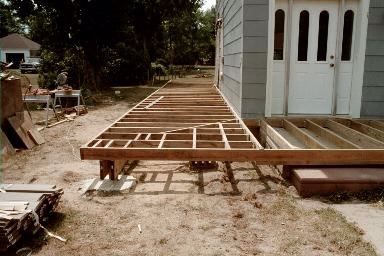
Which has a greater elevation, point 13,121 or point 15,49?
point 15,49

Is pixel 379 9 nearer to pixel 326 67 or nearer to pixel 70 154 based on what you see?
pixel 326 67

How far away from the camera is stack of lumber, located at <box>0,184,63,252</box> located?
10.2 feet

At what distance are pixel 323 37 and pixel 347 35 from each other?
0.45 metres

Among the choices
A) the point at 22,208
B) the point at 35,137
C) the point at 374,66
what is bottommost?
the point at 35,137

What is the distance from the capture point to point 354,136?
574 cm

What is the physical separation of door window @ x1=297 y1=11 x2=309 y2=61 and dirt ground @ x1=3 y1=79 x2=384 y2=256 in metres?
Result: 2.44

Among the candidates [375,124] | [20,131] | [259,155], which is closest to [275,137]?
[259,155]

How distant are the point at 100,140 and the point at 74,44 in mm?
13007

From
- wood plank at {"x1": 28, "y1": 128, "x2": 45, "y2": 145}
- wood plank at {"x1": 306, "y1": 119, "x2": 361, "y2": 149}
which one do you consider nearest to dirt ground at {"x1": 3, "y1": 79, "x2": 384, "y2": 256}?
wood plank at {"x1": 306, "y1": 119, "x2": 361, "y2": 149}

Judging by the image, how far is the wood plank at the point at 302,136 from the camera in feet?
16.8

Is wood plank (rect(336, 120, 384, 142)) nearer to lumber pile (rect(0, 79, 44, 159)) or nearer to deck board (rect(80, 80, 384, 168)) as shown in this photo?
deck board (rect(80, 80, 384, 168))

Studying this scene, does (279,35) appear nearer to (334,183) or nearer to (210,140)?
(210,140)

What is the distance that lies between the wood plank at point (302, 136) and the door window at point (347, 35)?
1.73 metres

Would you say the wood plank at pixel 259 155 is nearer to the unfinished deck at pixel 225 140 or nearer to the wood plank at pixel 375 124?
the unfinished deck at pixel 225 140
